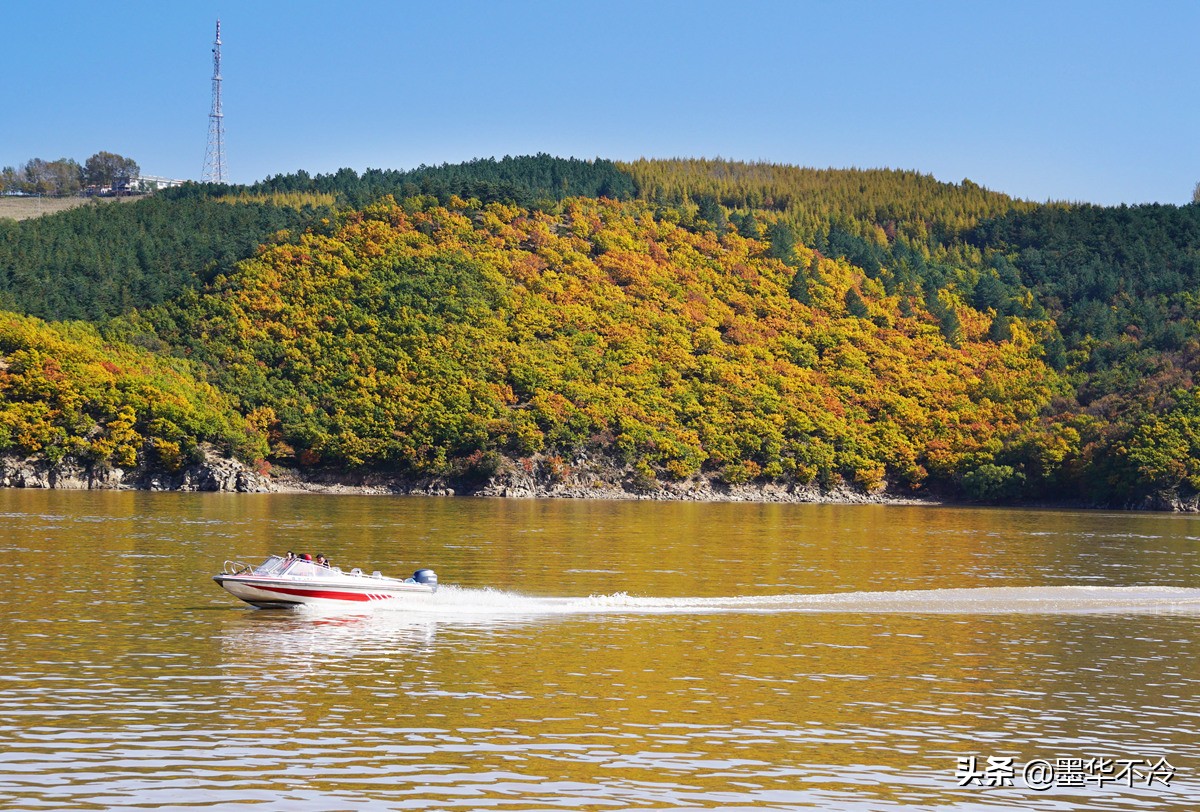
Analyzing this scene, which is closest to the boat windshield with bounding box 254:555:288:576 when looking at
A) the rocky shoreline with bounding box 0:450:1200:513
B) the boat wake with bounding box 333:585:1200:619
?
the boat wake with bounding box 333:585:1200:619

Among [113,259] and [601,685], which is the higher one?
[113,259]

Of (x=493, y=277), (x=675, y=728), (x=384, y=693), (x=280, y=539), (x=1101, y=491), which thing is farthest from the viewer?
(x=493, y=277)

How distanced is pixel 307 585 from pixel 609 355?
124094 mm

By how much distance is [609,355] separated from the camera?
548 ft

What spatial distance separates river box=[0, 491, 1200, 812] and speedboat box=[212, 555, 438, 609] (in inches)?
26.3

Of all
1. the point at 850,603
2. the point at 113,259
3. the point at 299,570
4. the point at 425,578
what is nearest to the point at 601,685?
the point at 425,578

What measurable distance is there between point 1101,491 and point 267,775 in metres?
132

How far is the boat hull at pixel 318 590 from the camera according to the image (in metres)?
43.9

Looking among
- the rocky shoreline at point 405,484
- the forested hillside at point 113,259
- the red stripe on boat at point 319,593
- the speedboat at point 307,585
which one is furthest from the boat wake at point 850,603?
the forested hillside at point 113,259

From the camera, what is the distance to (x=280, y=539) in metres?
68.7

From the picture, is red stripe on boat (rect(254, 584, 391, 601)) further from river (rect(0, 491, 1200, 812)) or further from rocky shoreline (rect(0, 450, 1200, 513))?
rocky shoreline (rect(0, 450, 1200, 513))

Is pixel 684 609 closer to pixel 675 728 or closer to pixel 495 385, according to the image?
pixel 675 728

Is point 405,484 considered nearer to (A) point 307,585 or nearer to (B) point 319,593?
(B) point 319,593

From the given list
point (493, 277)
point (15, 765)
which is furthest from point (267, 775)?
point (493, 277)
